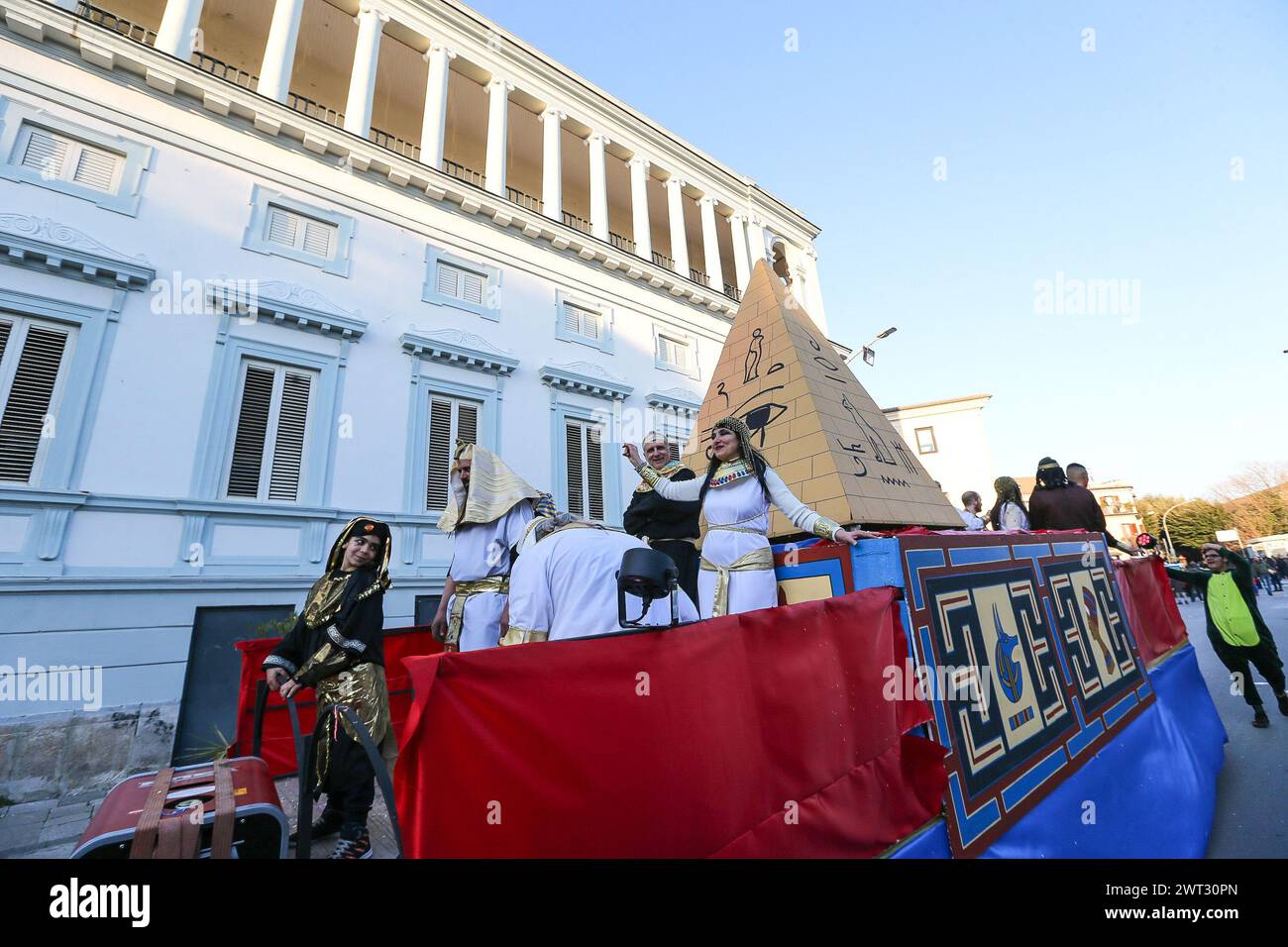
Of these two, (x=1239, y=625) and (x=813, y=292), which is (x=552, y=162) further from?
(x=1239, y=625)

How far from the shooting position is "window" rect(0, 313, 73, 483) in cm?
557

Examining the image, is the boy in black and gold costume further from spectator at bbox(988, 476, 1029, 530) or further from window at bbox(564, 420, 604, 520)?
window at bbox(564, 420, 604, 520)

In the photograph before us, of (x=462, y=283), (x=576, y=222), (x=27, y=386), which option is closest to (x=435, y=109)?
(x=462, y=283)

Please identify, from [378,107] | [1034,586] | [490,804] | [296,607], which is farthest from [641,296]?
[490,804]

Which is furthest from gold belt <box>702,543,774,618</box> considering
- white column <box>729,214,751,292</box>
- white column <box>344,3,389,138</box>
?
white column <box>729,214,751,292</box>

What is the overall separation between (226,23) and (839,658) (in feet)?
48.9

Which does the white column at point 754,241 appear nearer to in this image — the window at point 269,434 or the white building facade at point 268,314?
the white building facade at point 268,314

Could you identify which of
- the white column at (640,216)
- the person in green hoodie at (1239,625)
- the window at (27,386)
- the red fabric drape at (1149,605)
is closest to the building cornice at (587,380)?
the white column at (640,216)

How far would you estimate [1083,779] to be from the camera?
9.82 ft

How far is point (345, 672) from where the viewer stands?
2.84 m

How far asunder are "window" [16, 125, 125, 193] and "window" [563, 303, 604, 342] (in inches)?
261

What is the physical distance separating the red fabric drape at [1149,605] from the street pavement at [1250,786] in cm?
89
